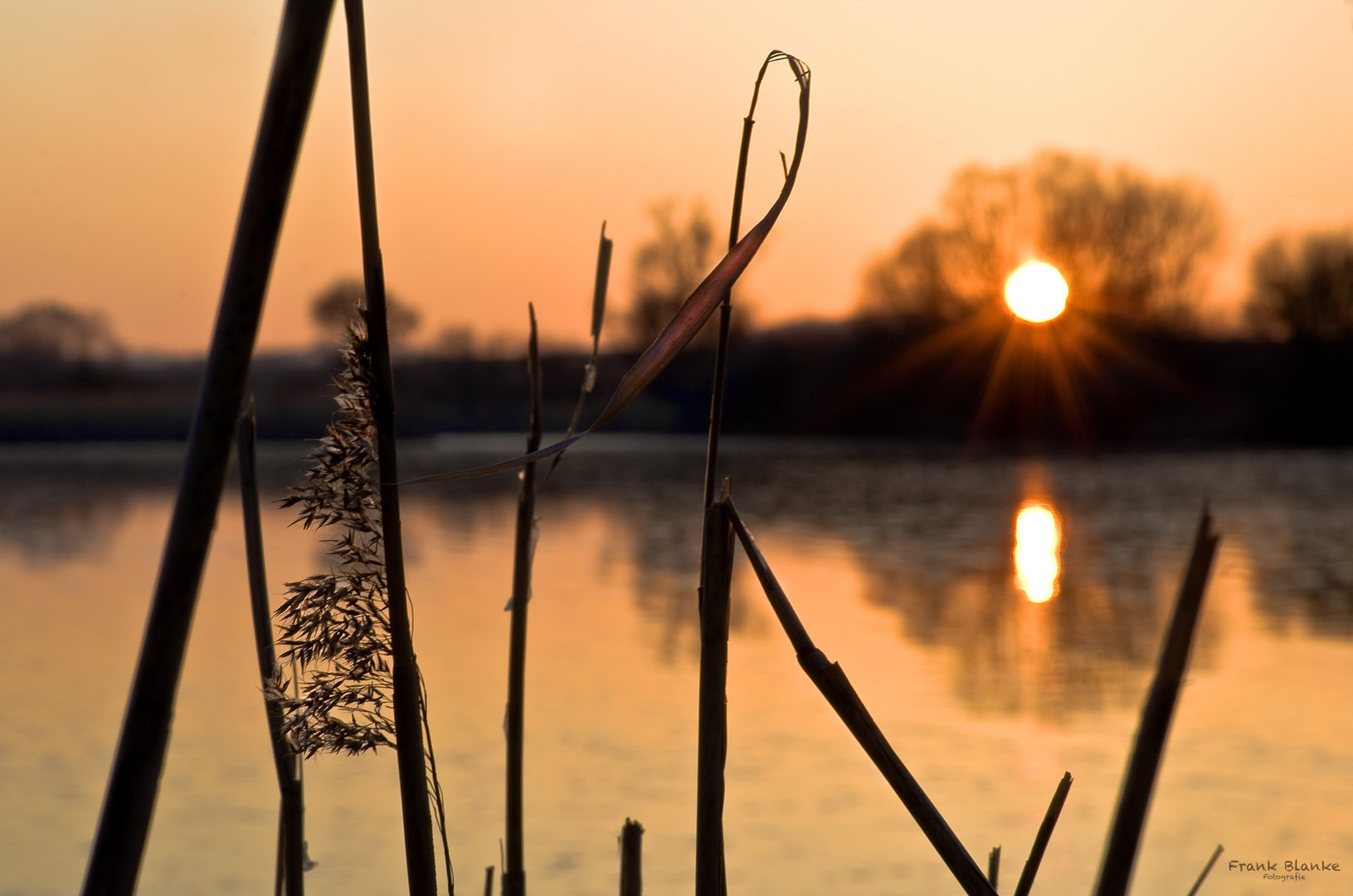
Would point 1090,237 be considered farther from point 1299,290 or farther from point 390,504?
point 390,504

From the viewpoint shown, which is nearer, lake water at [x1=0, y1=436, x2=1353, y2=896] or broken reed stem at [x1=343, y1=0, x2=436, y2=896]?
broken reed stem at [x1=343, y1=0, x2=436, y2=896]

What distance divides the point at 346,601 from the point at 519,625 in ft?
1.86

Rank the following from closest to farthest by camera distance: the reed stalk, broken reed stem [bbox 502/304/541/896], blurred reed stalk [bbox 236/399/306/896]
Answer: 1. the reed stalk
2. blurred reed stalk [bbox 236/399/306/896]
3. broken reed stem [bbox 502/304/541/896]

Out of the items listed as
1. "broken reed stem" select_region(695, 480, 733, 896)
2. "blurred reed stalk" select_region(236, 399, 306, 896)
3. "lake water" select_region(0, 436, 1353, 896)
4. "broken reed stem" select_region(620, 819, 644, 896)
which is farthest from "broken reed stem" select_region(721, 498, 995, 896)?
"lake water" select_region(0, 436, 1353, 896)

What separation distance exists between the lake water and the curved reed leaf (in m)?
2.69

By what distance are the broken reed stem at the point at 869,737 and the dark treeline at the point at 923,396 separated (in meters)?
26.6

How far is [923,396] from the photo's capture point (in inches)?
1303

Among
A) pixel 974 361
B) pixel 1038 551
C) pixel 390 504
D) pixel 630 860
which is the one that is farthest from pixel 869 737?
pixel 974 361

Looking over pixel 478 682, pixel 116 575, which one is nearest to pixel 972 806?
pixel 478 682

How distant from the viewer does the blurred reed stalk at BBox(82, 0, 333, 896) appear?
17.0 inches

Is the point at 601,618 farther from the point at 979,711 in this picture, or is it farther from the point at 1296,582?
the point at 1296,582

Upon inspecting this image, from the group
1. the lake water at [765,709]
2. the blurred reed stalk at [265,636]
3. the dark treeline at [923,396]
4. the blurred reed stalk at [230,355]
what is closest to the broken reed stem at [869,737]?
the blurred reed stalk at [230,355]

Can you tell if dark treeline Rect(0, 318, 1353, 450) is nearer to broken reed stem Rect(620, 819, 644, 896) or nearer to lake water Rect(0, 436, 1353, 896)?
lake water Rect(0, 436, 1353, 896)

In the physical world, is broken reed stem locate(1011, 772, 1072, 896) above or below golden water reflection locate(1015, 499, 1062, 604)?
below
